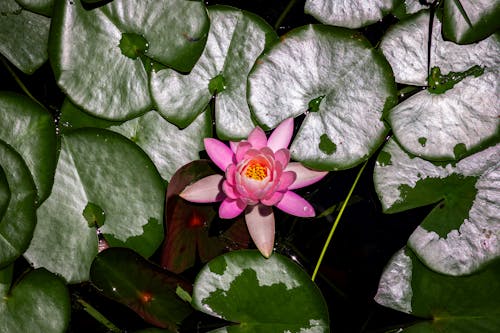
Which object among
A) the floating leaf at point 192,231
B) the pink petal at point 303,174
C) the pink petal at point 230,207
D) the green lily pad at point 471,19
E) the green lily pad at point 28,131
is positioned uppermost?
the green lily pad at point 471,19

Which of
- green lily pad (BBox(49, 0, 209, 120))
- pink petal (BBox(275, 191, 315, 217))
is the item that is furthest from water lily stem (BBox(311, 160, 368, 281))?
green lily pad (BBox(49, 0, 209, 120))

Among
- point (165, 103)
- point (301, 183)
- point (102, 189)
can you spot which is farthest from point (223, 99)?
point (102, 189)

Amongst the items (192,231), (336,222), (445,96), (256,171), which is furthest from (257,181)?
(445,96)

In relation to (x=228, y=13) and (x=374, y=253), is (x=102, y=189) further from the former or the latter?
(x=374, y=253)

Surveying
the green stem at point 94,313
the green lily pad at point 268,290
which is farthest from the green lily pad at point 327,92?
the green stem at point 94,313

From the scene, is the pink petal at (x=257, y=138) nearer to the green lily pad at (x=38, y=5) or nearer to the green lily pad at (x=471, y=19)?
the green lily pad at (x=471, y=19)

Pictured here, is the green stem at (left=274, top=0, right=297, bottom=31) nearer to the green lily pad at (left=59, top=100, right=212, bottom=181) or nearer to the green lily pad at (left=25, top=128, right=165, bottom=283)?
the green lily pad at (left=59, top=100, right=212, bottom=181)

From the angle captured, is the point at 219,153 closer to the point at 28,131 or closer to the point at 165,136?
the point at 165,136
